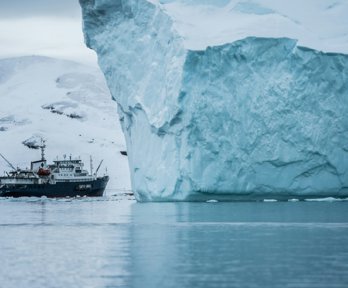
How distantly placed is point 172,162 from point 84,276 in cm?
1593

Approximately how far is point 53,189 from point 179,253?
118 feet

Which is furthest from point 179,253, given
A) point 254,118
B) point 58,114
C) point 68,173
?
point 58,114

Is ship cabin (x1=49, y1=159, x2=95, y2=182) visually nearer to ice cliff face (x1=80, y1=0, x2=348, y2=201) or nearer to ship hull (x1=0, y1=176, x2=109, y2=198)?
ship hull (x1=0, y1=176, x2=109, y2=198)

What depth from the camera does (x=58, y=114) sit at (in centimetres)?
7731

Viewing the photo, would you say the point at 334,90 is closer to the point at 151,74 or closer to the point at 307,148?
the point at 307,148

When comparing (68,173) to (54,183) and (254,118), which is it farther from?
(254,118)

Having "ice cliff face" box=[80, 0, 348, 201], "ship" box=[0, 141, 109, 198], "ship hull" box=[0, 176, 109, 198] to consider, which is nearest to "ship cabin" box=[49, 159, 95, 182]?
"ship" box=[0, 141, 109, 198]

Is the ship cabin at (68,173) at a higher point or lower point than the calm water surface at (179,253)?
higher

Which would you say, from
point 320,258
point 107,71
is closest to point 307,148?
point 107,71

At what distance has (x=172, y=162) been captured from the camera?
83.9ft

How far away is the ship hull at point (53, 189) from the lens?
47281 mm

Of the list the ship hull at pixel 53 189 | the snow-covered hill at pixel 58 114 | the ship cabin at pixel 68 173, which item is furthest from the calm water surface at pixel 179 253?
the snow-covered hill at pixel 58 114

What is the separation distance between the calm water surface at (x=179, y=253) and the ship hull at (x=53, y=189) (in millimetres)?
28153

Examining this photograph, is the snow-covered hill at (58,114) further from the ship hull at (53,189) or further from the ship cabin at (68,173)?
the ship cabin at (68,173)
